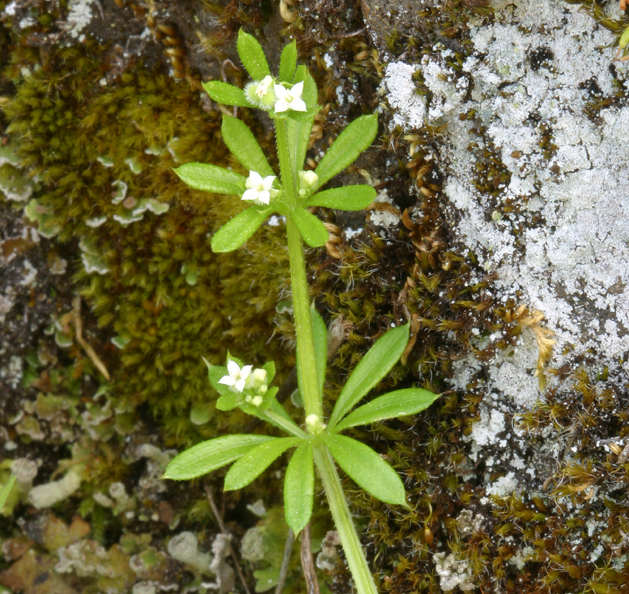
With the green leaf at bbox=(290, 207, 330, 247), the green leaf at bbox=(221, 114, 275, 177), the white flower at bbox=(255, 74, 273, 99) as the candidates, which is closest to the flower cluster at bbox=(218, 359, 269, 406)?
the green leaf at bbox=(290, 207, 330, 247)

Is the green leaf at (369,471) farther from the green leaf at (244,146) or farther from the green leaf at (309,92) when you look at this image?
the green leaf at (309,92)

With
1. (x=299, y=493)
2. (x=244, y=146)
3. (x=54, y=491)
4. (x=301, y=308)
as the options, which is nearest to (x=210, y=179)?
(x=244, y=146)

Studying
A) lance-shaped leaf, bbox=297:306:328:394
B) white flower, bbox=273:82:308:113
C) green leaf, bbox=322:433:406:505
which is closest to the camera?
white flower, bbox=273:82:308:113

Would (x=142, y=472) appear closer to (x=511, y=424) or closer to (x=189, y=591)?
(x=189, y=591)

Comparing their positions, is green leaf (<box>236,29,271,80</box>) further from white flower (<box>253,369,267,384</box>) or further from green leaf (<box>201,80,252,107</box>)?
white flower (<box>253,369,267,384</box>)

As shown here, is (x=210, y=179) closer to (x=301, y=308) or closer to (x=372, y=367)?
(x=301, y=308)

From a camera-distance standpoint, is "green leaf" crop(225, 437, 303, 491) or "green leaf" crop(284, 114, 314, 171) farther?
"green leaf" crop(284, 114, 314, 171)
